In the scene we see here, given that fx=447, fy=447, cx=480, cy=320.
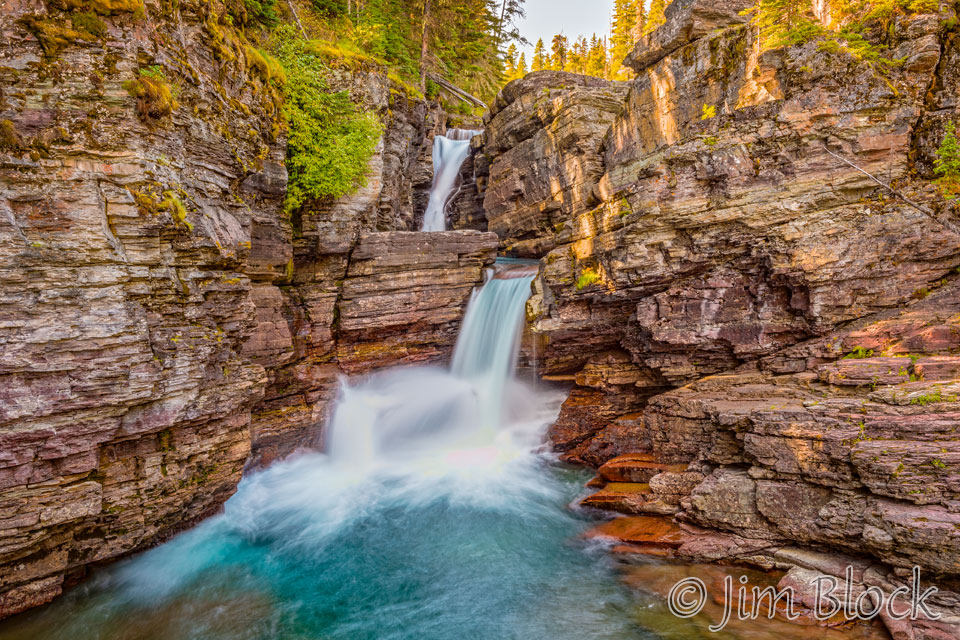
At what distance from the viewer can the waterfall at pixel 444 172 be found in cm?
2159

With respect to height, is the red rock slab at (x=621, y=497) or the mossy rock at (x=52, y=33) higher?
the mossy rock at (x=52, y=33)

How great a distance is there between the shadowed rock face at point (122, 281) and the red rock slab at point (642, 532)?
8.33 metres

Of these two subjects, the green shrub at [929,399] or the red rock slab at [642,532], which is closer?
the green shrub at [929,399]

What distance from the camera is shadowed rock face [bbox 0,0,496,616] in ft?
22.1

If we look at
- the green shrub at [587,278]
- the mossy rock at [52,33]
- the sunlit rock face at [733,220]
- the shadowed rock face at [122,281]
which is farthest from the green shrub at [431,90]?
the mossy rock at [52,33]

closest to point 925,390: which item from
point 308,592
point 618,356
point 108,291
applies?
point 618,356

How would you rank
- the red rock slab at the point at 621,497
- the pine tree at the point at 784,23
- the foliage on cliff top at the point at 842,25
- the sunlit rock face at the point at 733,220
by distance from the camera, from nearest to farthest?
1. the sunlit rock face at the point at 733,220
2. the foliage on cliff top at the point at 842,25
3. the red rock slab at the point at 621,497
4. the pine tree at the point at 784,23

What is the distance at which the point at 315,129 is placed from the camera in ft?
41.2

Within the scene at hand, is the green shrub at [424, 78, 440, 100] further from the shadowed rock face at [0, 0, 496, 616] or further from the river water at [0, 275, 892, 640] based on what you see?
the shadowed rock face at [0, 0, 496, 616]

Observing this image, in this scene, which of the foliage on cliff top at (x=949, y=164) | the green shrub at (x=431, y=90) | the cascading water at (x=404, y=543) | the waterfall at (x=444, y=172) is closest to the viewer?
the cascading water at (x=404, y=543)

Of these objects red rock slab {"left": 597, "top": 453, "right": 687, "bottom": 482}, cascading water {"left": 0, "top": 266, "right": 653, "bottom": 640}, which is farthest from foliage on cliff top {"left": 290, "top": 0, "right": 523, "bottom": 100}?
red rock slab {"left": 597, "top": 453, "right": 687, "bottom": 482}

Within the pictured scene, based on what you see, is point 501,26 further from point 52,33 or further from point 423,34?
point 52,33

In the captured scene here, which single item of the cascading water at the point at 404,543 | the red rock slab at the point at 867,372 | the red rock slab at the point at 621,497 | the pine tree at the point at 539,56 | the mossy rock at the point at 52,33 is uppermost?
the pine tree at the point at 539,56

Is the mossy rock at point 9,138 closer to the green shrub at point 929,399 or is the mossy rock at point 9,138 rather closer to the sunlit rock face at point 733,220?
the sunlit rock face at point 733,220
